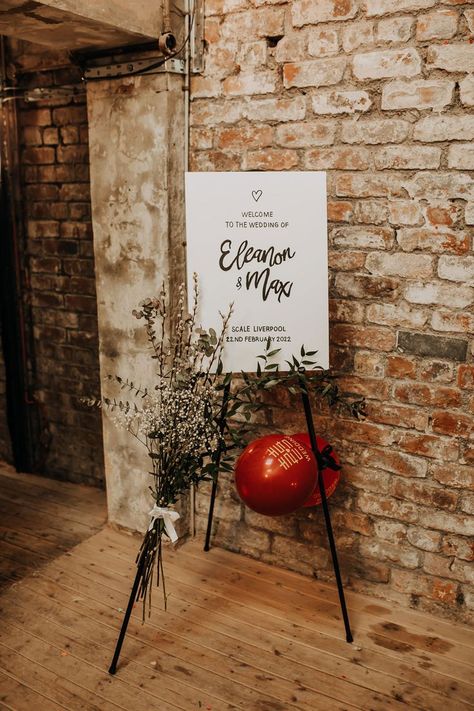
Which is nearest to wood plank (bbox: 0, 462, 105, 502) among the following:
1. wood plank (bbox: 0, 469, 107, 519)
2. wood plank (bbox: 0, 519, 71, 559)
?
wood plank (bbox: 0, 469, 107, 519)

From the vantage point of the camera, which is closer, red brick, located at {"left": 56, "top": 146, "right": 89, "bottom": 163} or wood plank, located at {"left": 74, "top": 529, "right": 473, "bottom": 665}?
wood plank, located at {"left": 74, "top": 529, "right": 473, "bottom": 665}

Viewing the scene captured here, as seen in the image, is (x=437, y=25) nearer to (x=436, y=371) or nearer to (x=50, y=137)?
(x=436, y=371)

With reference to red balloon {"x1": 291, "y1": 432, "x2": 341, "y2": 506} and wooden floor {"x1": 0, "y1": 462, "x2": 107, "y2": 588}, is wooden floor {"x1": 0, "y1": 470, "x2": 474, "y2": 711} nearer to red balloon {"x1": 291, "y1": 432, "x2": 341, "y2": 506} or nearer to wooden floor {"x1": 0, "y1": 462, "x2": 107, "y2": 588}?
wooden floor {"x1": 0, "y1": 462, "x2": 107, "y2": 588}

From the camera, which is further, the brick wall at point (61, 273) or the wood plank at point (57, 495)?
the wood plank at point (57, 495)

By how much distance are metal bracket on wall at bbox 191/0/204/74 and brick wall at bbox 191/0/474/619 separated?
4 cm

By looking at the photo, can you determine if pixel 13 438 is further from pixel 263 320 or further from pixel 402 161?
pixel 402 161

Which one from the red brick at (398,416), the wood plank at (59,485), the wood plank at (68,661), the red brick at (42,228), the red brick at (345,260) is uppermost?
the red brick at (42,228)

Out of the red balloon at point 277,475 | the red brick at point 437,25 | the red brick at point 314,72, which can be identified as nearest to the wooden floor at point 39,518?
the red balloon at point 277,475

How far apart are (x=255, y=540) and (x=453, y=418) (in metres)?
0.99

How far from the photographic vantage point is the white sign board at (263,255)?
2062mm

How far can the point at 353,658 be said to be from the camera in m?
2.11

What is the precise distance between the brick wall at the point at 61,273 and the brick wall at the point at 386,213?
2.74 ft

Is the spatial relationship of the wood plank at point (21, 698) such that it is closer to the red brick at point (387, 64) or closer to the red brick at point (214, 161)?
the red brick at point (214, 161)

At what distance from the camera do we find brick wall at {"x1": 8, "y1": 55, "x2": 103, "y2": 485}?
9.91 ft
